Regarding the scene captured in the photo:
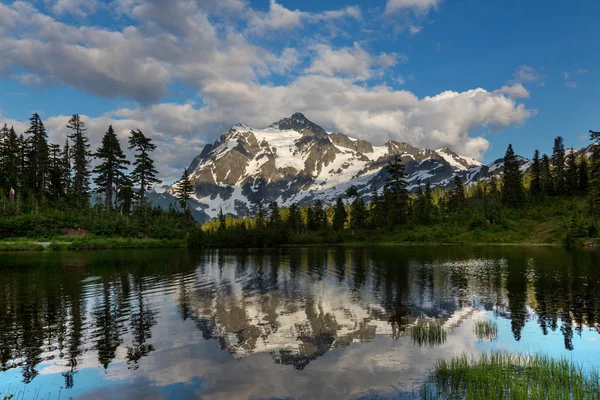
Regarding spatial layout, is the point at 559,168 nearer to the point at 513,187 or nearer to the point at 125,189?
the point at 513,187

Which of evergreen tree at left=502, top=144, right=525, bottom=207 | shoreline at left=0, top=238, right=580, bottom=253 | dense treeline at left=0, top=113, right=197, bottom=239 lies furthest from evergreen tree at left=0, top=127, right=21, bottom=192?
evergreen tree at left=502, top=144, right=525, bottom=207

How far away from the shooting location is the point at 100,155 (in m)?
95.5

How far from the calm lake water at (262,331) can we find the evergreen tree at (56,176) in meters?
69.3

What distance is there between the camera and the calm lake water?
13273 mm

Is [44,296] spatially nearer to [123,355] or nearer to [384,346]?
[123,355]

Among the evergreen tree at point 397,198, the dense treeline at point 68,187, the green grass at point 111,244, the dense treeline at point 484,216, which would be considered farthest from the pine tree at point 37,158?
the evergreen tree at point 397,198

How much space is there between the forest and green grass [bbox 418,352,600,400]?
85540 millimetres

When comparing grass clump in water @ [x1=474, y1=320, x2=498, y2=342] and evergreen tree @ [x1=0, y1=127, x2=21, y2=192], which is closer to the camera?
grass clump in water @ [x1=474, y1=320, x2=498, y2=342]

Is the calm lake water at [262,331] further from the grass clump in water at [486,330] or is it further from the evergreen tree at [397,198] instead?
the evergreen tree at [397,198]

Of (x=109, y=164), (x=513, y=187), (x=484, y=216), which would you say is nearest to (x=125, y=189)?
(x=109, y=164)

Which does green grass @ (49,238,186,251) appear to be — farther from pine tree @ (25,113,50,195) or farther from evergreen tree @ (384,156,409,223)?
evergreen tree @ (384,156,409,223)

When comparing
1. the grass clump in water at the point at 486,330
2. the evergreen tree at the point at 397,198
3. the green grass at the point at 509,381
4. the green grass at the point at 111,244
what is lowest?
the grass clump in water at the point at 486,330

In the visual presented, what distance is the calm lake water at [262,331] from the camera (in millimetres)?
13273

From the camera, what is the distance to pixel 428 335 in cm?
1852
